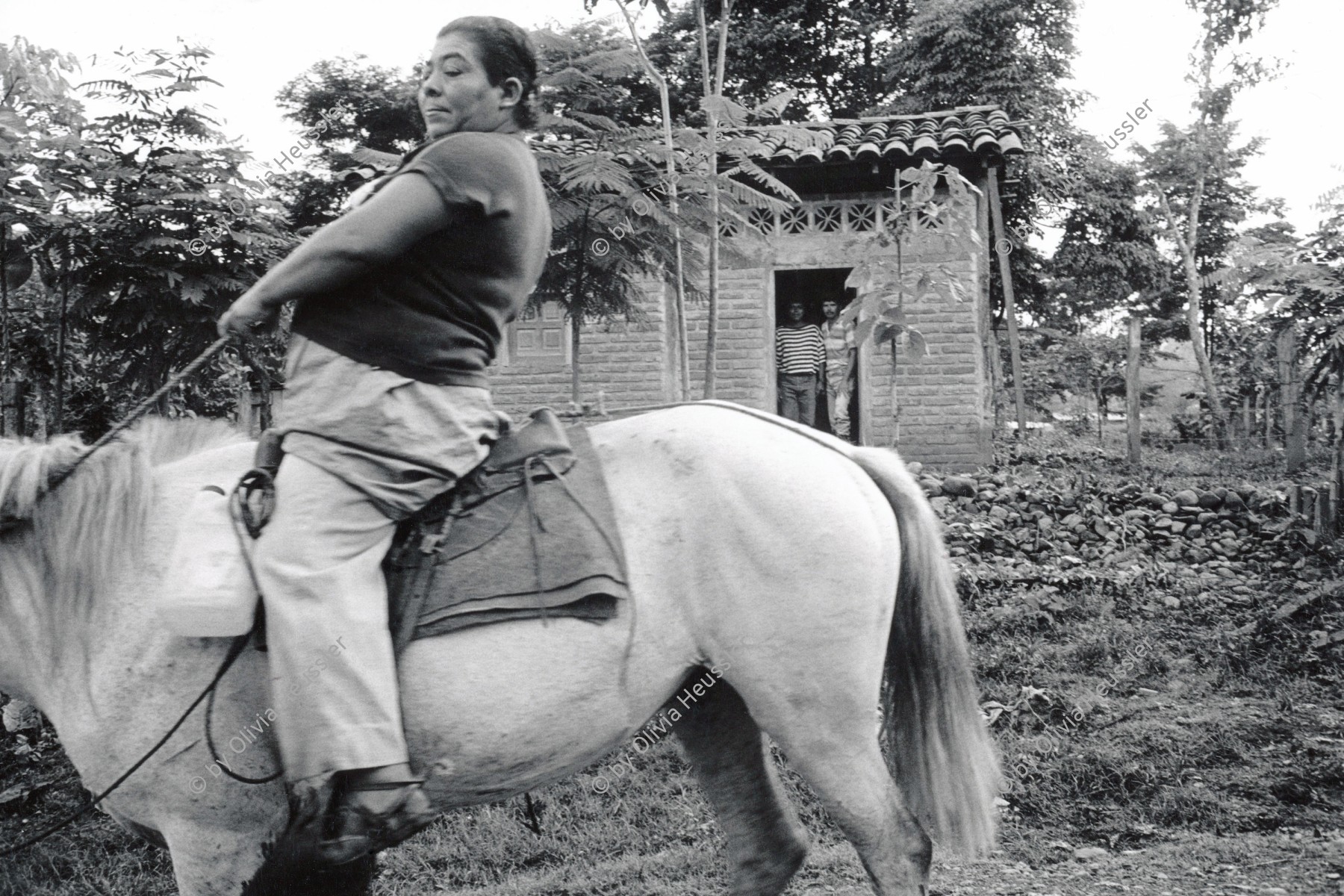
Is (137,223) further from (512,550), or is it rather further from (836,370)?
(836,370)

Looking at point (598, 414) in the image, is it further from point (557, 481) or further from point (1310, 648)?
point (1310, 648)

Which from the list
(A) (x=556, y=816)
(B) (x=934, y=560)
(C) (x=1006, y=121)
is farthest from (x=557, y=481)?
(C) (x=1006, y=121)

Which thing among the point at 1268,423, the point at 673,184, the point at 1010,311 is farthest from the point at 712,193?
the point at 1268,423

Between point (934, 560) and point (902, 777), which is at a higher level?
point (934, 560)

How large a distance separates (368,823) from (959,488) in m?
6.91

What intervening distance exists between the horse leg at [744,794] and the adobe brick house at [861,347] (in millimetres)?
7888

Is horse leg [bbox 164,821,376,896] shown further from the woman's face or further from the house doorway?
the house doorway

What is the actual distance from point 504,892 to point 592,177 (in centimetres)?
314

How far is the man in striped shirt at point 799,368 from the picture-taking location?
10.8 meters

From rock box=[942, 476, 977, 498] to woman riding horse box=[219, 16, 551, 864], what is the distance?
6.57 meters

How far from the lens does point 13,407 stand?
16.8 ft

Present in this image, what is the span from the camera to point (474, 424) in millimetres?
2482

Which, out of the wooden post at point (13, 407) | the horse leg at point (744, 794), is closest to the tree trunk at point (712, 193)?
the horse leg at point (744, 794)

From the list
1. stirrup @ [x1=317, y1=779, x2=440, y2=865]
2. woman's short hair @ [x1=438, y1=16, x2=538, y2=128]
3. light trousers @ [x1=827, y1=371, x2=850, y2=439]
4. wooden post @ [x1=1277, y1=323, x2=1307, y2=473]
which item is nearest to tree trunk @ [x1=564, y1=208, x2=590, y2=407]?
woman's short hair @ [x1=438, y1=16, x2=538, y2=128]
